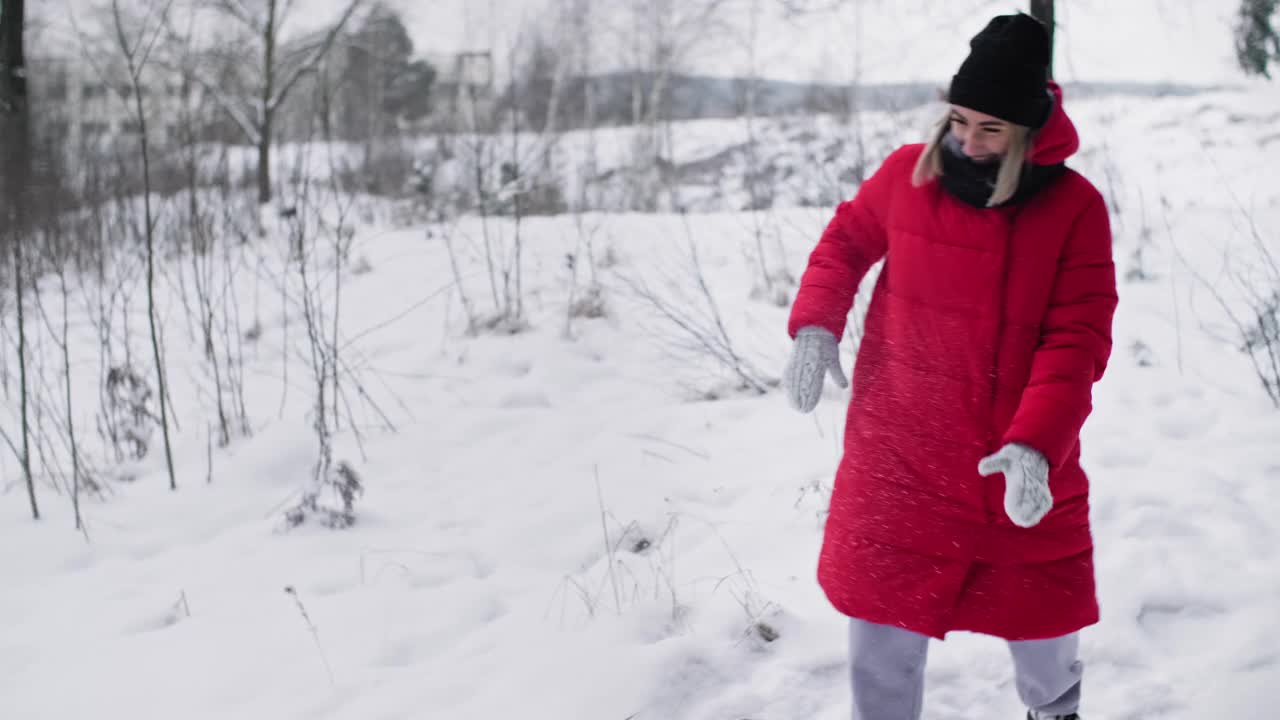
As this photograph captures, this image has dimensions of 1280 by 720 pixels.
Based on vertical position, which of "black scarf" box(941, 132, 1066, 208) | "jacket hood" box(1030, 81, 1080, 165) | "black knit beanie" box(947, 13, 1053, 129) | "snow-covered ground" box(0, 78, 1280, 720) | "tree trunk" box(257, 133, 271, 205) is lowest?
"snow-covered ground" box(0, 78, 1280, 720)

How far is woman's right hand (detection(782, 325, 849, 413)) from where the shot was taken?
155cm

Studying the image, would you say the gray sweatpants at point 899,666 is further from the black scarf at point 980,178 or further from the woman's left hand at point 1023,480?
the black scarf at point 980,178

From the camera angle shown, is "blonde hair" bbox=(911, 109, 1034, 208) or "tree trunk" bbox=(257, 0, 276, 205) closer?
"blonde hair" bbox=(911, 109, 1034, 208)

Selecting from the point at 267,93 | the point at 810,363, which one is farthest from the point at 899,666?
the point at 267,93

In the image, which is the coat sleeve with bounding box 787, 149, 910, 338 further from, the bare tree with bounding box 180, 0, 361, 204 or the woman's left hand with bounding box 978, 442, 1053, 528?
the bare tree with bounding box 180, 0, 361, 204

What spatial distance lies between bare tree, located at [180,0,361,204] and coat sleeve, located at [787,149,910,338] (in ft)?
33.1

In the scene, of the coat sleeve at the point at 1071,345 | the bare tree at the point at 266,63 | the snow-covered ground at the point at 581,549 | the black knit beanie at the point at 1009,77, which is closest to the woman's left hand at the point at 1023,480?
the coat sleeve at the point at 1071,345

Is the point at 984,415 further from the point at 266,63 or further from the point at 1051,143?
the point at 266,63

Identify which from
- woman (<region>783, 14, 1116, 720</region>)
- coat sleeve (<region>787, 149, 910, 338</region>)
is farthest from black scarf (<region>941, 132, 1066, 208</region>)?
coat sleeve (<region>787, 149, 910, 338</region>)

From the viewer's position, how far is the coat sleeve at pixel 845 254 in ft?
5.14

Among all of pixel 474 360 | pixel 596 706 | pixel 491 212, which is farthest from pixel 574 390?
pixel 491 212

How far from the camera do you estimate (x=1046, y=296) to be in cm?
140

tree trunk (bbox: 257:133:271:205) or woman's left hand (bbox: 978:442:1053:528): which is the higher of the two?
tree trunk (bbox: 257:133:271:205)

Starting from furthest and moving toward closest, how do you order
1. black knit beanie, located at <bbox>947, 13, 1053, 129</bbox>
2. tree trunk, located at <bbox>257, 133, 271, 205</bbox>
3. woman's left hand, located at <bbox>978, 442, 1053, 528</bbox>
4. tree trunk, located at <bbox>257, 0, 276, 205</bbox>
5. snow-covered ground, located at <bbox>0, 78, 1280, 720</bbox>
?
tree trunk, located at <bbox>257, 0, 276, 205</bbox>, tree trunk, located at <bbox>257, 133, 271, 205</bbox>, snow-covered ground, located at <bbox>0, 78, 1280, 720</bbox>, black knit beanie, located at <bbox>947, 13, 1053, 129</bbox>, woman's left hand, located at <bbox>978, 442, 1053, 528</bbox>
